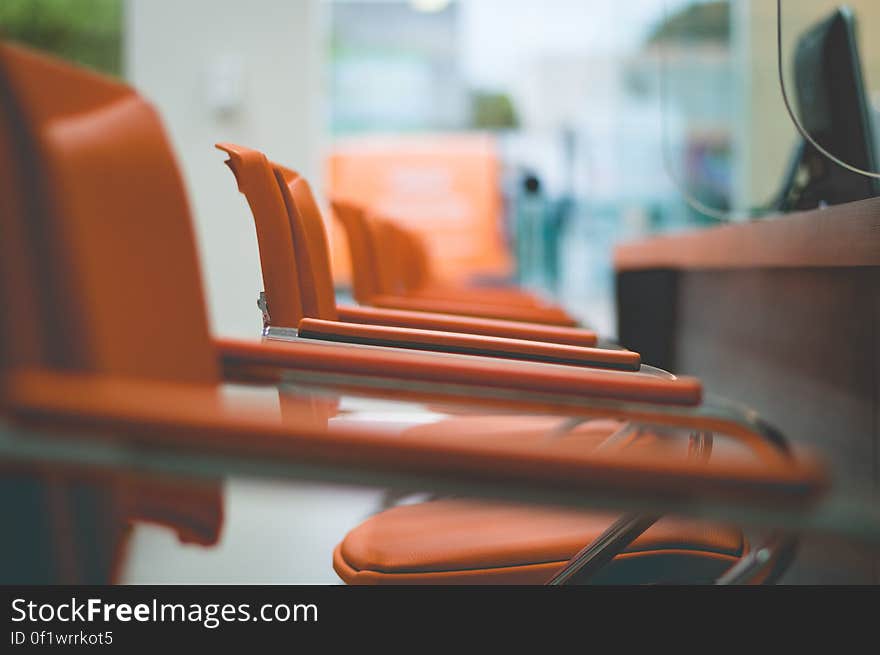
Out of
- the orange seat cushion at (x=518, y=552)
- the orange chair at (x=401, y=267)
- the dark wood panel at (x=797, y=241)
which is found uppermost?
the dark wood panel at (x=797, y=241)

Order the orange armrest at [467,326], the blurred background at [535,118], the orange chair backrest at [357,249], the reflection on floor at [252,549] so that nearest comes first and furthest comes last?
1. the orange armrest at [467,326]
2. the reflection on floor at [252,549]
3. the orange chair backrest at [357,249]
4. the blurred background at [535,118]

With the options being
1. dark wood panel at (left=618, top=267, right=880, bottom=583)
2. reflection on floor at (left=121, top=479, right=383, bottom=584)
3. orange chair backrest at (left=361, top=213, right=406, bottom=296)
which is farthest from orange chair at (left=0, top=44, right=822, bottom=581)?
orange chair backrest at (left=361, top=213, right=406, bottom=296)

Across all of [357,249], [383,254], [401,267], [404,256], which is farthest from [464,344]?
[404,256]

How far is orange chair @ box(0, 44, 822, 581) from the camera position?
587 mm

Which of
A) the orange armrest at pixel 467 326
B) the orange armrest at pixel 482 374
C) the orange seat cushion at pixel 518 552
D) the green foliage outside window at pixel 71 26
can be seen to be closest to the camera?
the orange armrest at pixel 482 374

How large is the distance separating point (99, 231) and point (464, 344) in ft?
1.44

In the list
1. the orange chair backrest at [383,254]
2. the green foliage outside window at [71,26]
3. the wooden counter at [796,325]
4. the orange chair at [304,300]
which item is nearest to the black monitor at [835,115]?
the wooden counter at [796,325]

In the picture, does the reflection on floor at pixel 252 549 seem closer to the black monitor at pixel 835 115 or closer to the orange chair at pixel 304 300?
the orange chair at pixel 304 300

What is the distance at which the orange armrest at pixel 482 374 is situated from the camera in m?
0.79

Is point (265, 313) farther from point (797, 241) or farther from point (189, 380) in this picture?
point (797, 241)

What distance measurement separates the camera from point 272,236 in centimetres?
106

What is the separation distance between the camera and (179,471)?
0.60m

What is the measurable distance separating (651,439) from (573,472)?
68 centimetres

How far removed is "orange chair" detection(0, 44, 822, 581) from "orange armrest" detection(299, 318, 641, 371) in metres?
0.09
